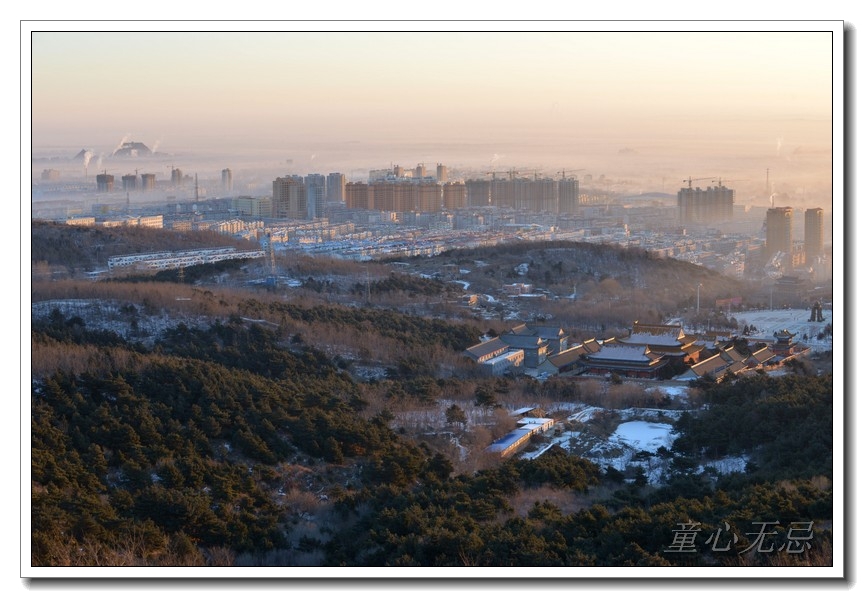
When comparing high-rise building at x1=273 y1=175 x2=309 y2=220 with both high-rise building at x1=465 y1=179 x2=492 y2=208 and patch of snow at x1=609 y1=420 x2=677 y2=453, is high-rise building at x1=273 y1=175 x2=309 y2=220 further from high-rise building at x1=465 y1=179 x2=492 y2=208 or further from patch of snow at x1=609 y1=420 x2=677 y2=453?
patch of snow at x1=609 y1=420 x2=677 y2=453

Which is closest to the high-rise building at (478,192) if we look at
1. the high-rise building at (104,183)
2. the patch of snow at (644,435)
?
the high-rise building at (104,183)

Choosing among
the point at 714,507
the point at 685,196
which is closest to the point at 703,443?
the point at 714,507

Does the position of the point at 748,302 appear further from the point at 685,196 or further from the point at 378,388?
the point at 378,388

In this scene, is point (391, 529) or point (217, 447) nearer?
point (391, 529)
